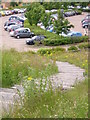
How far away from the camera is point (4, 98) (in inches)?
206

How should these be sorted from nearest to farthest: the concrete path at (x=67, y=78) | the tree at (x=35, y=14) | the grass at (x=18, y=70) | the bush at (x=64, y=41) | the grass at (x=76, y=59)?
the concrete path at (x=67, y=78) < the grass at (x=18, y=70) < the grass at (x=76, y=59) < the bush at (x=64, y=41) < the tree at (x=35, y=14)

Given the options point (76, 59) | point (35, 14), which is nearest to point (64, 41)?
point (35, 14)

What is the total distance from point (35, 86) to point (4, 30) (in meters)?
35.3

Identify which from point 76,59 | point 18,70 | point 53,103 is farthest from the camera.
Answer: point 76,59

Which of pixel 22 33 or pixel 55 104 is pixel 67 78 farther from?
pixel 22 33

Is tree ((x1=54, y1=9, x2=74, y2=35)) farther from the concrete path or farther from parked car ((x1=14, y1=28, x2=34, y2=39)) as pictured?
the concrete path

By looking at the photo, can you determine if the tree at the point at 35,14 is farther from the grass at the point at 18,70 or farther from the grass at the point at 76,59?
the grass at the point at 18,70

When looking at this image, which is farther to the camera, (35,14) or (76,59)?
(35,14)

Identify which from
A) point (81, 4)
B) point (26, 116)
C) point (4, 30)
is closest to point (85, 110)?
point (26, 116)

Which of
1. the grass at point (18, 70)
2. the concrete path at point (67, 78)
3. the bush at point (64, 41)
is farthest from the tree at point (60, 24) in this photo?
the concrete path at point (67, 78)

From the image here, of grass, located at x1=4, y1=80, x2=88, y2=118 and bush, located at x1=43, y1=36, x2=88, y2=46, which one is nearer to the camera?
grass, located at x1=4, y1=80, x2=88, y2=118

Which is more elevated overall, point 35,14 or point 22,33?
point 35,14

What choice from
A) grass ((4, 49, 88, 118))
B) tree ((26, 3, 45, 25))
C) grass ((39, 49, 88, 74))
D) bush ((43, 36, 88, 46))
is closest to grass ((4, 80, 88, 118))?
grass ((4, 49, 88, 118))

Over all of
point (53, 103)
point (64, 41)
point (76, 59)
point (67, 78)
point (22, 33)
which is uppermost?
point (53, 103)
